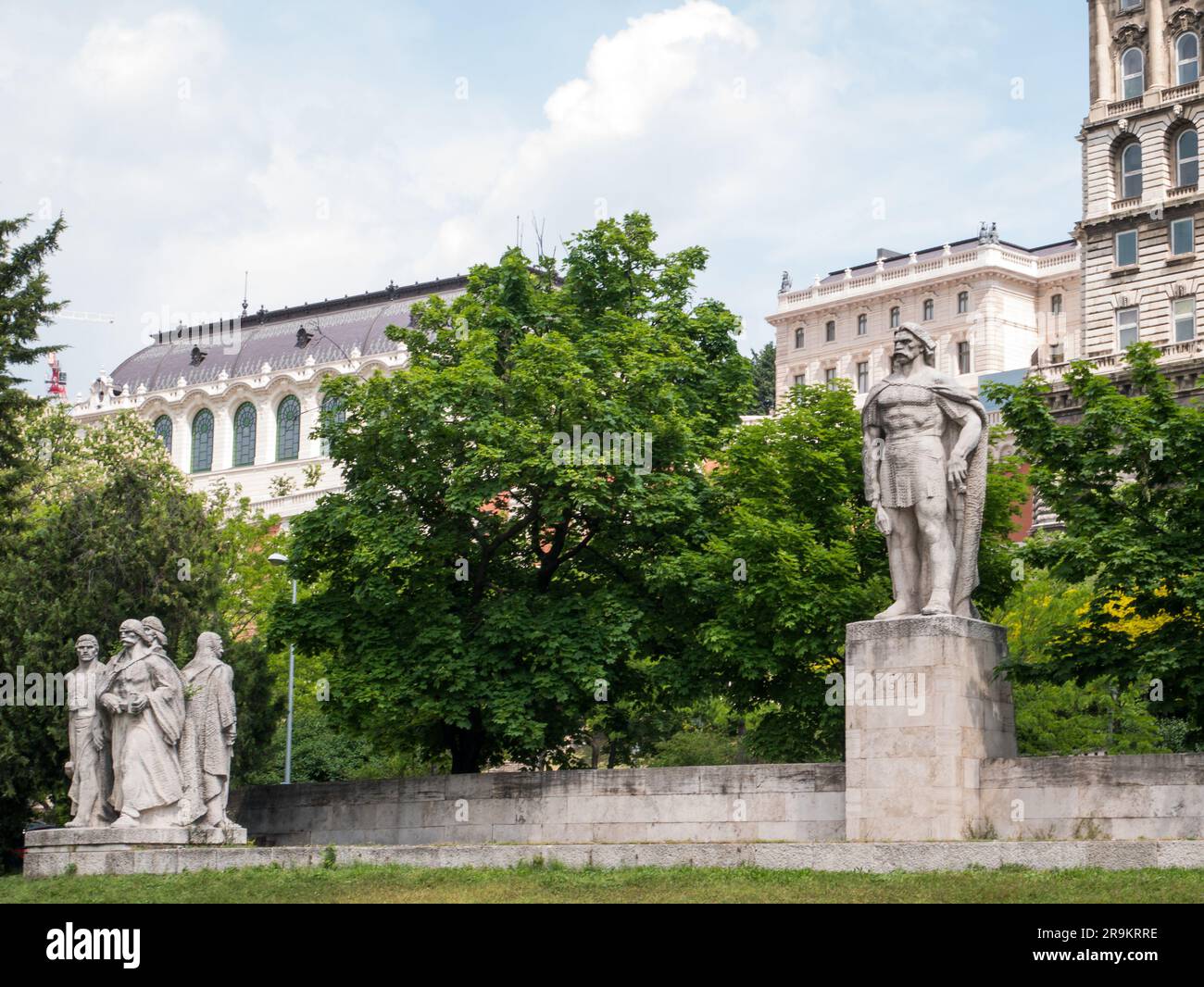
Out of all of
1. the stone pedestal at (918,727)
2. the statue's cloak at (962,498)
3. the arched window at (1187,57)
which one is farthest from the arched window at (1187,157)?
the stone pedestal at (918,727)

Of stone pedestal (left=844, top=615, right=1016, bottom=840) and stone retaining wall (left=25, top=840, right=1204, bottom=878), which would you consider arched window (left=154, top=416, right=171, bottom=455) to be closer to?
stone retaining wall (left=25, top=840, right=1204, bottom=878)

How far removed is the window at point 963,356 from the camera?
115 metres

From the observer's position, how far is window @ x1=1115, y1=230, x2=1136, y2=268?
3009 inches

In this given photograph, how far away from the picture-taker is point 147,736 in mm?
24547

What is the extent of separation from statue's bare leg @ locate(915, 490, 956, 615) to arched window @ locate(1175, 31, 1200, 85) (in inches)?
2367

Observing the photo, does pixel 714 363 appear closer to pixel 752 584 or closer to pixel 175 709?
pixel 752 584

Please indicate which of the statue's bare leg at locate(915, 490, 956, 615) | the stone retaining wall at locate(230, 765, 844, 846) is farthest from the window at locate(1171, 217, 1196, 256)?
the statue's bare leg at locate(915, 490, 956, 615)

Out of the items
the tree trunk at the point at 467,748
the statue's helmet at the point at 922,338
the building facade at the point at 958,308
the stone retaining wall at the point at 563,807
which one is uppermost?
the building facade at the point at 958,308

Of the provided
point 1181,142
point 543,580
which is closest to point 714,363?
point 543,580

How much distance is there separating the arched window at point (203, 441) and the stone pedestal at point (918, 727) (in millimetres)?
108023

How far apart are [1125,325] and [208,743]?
5837cm

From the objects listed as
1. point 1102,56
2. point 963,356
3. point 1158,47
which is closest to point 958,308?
point 963,356

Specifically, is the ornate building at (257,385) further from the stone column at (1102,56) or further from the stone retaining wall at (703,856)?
the stone retaining wall at (703,856)

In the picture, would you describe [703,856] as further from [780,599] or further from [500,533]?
[500,533]
